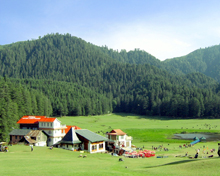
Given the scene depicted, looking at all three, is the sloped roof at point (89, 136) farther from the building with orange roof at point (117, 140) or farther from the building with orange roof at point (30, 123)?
the building with orange roof at point (30, 123)

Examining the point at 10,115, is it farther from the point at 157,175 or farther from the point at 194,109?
the point at 194,109

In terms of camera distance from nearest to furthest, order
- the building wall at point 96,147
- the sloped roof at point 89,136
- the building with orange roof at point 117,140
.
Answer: the building wall at point 96,147
the sloped roof at point 89,136
the building with orange roof at point 117,140

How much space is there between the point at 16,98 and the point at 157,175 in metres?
88.5

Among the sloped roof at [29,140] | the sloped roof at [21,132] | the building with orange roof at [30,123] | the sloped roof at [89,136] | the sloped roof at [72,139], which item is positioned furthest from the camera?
the building with orange roof at [30,123]

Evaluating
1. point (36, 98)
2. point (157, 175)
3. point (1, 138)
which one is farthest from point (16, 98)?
point (157, 175)

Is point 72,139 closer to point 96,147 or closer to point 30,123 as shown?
point 96,147

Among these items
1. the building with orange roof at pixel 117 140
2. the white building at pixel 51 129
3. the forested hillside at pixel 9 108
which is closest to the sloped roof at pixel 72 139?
the building with orange roof at pixel 117 140

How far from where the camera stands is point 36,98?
144 metres

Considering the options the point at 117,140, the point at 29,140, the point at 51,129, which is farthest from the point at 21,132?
the point at 117,140

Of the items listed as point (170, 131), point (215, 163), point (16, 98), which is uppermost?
point (16, 98)

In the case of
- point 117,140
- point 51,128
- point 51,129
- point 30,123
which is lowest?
point 117,140

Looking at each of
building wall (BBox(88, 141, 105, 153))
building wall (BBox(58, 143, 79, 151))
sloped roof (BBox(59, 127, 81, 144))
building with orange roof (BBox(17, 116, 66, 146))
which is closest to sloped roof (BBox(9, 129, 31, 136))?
building with orange roof (BBox(17, 116, 66, 146))

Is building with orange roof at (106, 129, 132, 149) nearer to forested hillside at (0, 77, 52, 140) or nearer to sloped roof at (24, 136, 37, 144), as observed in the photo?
sloped roof at (24, 136, 37, 144)

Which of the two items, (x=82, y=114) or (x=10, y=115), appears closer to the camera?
(x=10, y=115)
